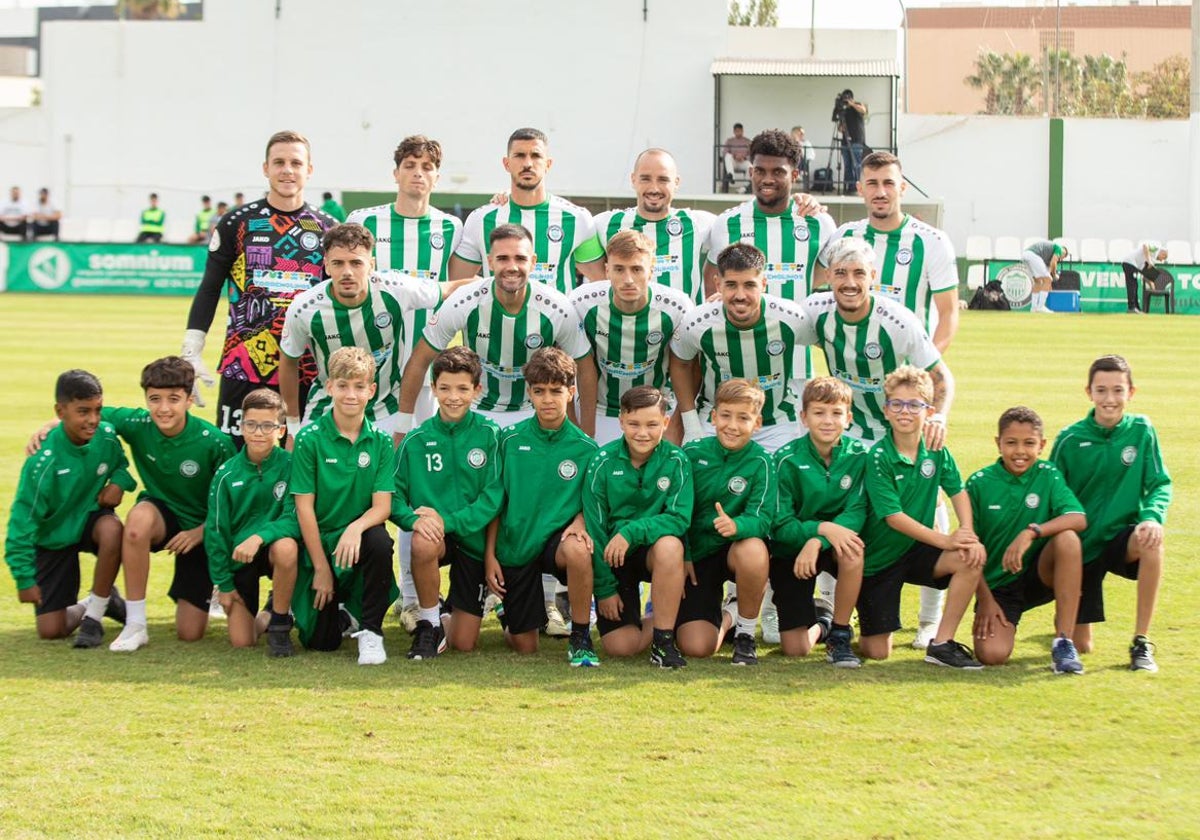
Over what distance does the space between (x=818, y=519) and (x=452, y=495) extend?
1.42 meters

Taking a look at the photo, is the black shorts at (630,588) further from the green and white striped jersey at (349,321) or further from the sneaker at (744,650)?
the green and white striped jersey at (349,321)

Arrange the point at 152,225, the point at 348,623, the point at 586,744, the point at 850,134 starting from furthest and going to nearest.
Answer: the point at 850,134 < the point at 152,225 < the point at 348,623 < the point at 586,744

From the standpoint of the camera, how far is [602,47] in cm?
3800

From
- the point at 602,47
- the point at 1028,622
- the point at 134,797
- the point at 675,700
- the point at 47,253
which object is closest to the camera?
the point at 134,797

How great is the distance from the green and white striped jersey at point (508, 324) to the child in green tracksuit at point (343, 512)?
2.02ft

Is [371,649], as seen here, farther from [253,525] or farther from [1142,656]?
[1142,656]

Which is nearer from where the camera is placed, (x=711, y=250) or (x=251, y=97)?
Answer: (x=711, y=250)

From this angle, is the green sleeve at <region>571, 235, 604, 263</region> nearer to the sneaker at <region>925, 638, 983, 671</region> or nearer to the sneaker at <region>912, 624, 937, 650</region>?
the sneaker at <region>912, 624, 937, 650</region>

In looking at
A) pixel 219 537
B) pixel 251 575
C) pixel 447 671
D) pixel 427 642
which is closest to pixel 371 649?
pixel 427 642

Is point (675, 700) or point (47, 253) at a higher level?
point (47, 253)

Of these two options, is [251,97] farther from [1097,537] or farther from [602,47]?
[1097,537]

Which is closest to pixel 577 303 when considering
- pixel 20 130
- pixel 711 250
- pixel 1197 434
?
pixel 711 250

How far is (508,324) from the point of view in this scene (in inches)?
246

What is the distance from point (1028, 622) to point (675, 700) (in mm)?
1982
